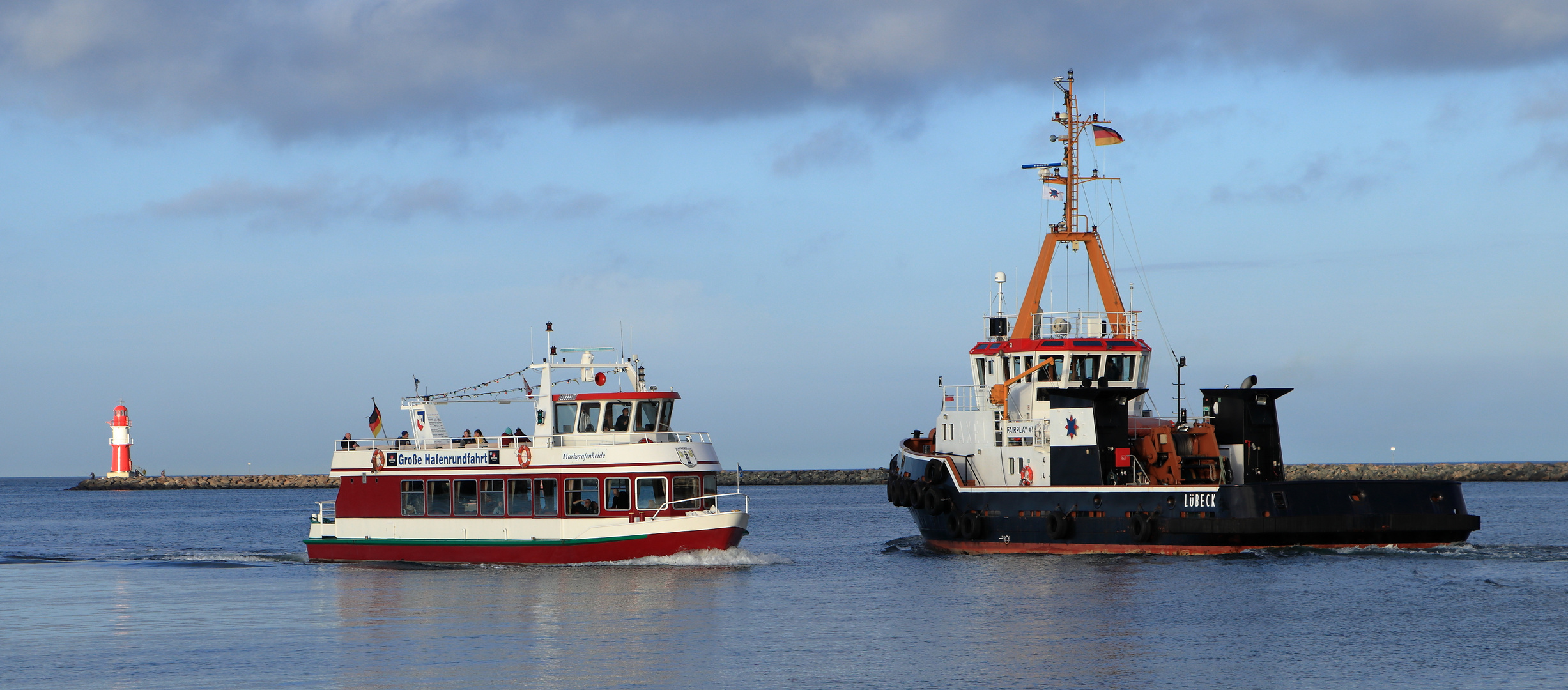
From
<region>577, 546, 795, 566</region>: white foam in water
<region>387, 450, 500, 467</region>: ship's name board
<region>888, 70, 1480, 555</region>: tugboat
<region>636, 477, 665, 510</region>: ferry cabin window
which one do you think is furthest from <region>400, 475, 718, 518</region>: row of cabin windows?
<region>888, 70, 1480, 555</region>: tugboat

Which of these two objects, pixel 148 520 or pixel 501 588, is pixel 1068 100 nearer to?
pixel 501 588

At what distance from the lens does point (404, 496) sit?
33.8m

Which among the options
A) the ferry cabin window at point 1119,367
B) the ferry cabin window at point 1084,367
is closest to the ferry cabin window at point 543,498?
the ferry cabin window at point 1084,367

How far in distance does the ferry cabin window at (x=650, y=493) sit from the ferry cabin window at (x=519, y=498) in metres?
2.55

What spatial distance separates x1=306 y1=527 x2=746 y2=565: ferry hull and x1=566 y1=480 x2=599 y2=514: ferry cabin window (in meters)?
0.68

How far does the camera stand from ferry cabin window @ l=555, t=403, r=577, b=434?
3247 centimetres

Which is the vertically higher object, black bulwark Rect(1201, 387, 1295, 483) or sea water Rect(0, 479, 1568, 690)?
black bulwark Rect(1201, 387, 1295, 483)

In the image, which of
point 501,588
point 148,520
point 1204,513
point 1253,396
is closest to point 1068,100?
point 1253,396

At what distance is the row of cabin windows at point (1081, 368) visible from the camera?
37.1 metres

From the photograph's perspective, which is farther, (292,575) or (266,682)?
(292,575)

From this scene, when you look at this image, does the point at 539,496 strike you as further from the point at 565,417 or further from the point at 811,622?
the point at 811,622

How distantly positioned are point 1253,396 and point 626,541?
15.3 meters

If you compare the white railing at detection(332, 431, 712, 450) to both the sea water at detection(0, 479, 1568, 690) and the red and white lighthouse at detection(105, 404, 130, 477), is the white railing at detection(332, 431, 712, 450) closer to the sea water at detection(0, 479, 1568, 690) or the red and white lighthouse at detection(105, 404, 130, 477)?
the sea water at detection(0, 479, 1568, 690)

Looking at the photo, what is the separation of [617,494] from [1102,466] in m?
11.1
